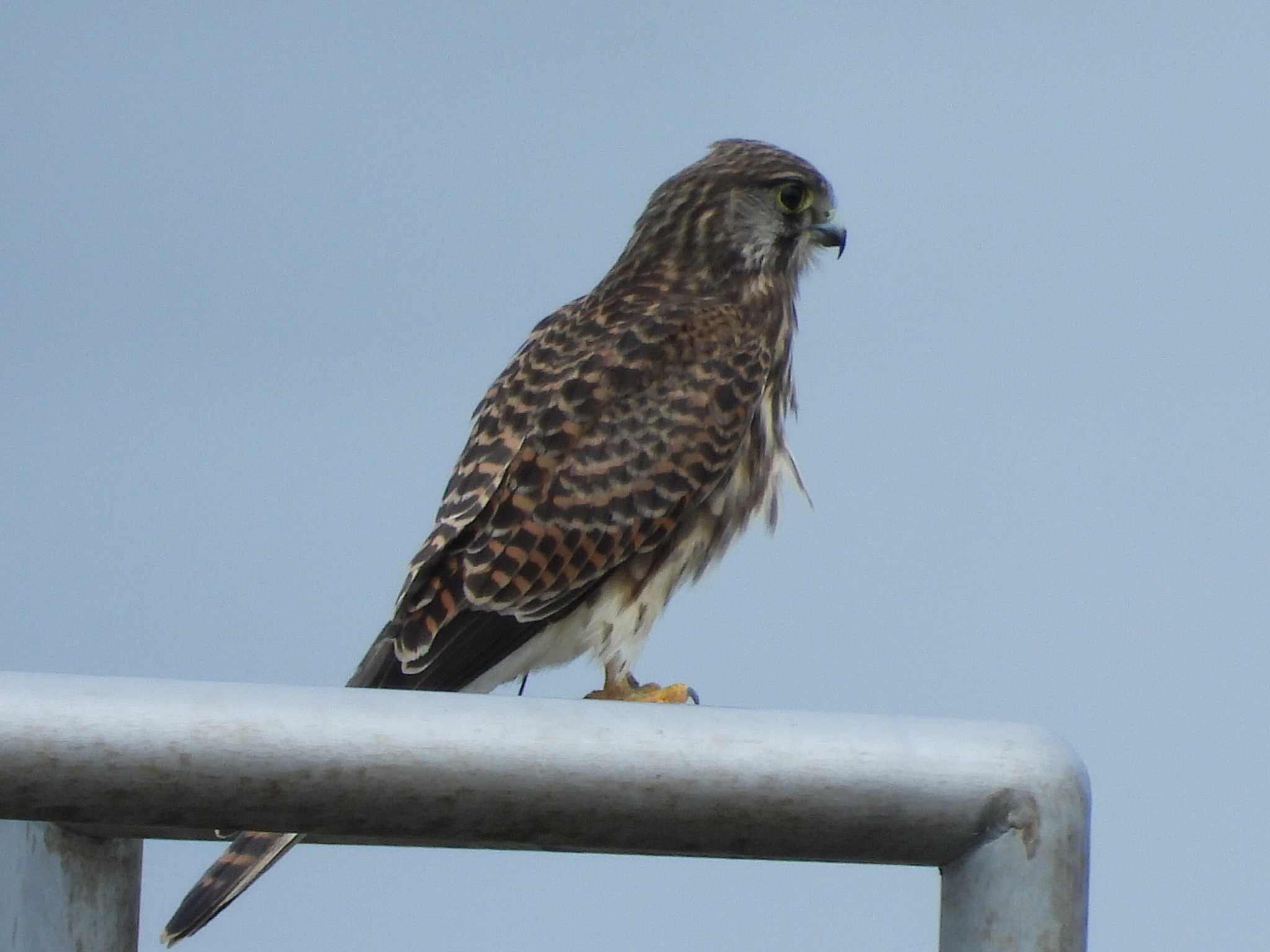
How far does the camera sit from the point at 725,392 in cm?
370

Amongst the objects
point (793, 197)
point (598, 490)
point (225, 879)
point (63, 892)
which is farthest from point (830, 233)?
point (63, 892)

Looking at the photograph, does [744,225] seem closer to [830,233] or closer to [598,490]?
[830,233]

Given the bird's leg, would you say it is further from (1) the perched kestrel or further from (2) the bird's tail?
(2) the bird's tail

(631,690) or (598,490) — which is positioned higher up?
(598,490)

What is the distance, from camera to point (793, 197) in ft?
13.5

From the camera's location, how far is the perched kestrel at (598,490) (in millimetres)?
3484

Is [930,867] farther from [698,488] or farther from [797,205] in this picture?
[797,205]

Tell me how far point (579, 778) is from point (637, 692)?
2403mm

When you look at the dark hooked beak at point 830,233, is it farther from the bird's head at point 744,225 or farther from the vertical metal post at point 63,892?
the vertical metal post at point 63,892

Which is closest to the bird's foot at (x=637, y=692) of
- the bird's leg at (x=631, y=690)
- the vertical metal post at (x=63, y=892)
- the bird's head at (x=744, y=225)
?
the bird's leg at (x=631, y=690)

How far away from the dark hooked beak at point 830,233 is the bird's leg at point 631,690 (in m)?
1.06

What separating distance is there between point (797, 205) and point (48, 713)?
3269 millimetres

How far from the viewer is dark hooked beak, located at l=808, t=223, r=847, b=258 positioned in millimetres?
4090

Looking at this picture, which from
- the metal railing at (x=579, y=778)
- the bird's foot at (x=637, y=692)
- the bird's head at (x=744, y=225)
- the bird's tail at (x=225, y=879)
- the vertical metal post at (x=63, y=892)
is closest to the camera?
the metal railing at (x=579, y=778)
